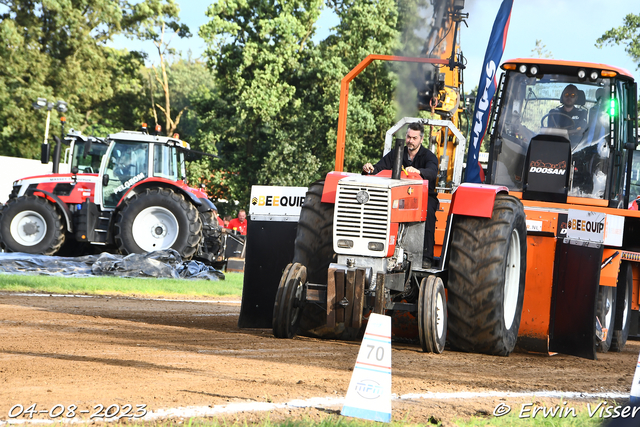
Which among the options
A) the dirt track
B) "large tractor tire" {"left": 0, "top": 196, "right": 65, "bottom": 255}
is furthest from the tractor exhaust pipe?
"large tractor tire" {"left": 0, "top": 196, "right": 65, "bottom": 255}

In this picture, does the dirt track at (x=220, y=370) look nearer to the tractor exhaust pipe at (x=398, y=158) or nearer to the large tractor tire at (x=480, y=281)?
the large tractor tire at (x=480, y=281)

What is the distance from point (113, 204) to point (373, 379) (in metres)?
13.9

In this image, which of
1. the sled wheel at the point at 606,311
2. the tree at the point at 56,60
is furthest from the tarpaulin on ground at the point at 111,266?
the tree at the point at 56,60

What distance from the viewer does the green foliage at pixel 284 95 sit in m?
32.7

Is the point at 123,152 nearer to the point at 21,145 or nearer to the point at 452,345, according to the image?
the point at 452,345

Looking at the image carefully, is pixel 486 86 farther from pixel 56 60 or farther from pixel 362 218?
pixel 56 60

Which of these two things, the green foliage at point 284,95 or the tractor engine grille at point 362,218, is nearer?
the tractor engine grille at point 362,218

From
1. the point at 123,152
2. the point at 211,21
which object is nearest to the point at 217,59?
the point at 211,21

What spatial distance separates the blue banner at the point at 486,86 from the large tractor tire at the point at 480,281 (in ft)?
12.2

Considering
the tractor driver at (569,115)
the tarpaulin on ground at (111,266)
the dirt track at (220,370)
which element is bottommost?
the tarpaulin on ground at (111,266)

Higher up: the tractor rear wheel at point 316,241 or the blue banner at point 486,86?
the blue banner at point 486,86

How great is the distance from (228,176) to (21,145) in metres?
9.87

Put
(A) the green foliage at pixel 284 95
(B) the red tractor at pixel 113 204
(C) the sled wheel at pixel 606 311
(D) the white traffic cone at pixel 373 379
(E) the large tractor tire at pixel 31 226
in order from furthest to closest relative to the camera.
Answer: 1. (A) the green foliage at pixel 284 95
2. (E) the large tractor tire at pixel 31 226
3. (B) the red tractor at pixel 113 204
4. (C) the sled wheel at pixel 606 311
5. (D) the white traffic cone at pixel 373 379

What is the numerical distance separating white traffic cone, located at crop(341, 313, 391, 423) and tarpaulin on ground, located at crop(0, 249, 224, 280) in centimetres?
1143
